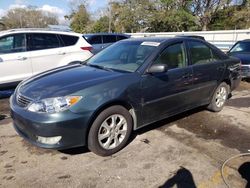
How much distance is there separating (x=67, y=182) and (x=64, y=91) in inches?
43.9

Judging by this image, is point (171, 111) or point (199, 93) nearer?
point (171, 111)

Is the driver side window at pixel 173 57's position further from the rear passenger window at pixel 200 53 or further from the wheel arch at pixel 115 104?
the wheel arch at pixel 115 104

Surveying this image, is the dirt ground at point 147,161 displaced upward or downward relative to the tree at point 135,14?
downward

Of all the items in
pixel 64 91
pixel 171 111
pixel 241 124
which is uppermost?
pixel 64 91

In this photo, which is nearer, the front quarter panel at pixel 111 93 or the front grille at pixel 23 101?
the front quarter panel at pixel 111 93

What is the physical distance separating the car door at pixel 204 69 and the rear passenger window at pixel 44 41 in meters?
3.92

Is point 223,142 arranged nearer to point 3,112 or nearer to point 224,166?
point 224,166

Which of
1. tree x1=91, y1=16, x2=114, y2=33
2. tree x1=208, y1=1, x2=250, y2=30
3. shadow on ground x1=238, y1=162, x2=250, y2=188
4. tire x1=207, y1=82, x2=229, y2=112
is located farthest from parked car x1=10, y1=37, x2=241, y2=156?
tree x1=91, y1=16, x2=114, y2=33

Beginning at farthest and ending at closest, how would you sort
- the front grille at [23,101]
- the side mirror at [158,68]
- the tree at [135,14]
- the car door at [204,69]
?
the tree at [135,14] → the car door at [204,69] → the side mirror at [158,68] → the front grille at [23,101]

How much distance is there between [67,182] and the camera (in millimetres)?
3037

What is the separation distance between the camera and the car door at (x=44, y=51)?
664 cm

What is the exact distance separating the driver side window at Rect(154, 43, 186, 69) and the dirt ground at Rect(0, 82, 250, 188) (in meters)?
1.16

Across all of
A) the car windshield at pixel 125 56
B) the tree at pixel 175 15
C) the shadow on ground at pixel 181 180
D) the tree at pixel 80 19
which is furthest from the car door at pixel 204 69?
the tree at pixel 80 19

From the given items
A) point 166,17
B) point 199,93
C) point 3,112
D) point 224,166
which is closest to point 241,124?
point 199,93
